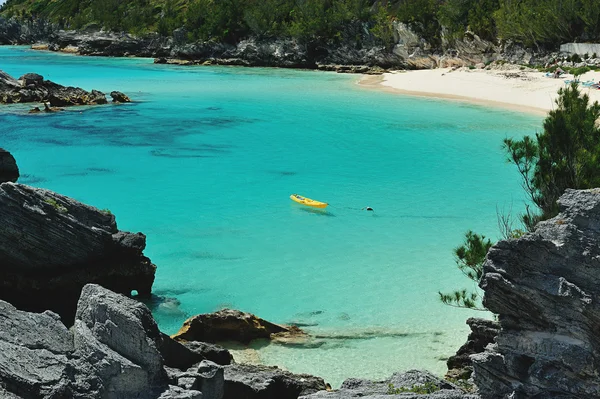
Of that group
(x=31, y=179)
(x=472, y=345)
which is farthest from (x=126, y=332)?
(x=31, y=179)

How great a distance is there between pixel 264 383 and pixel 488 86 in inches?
1967

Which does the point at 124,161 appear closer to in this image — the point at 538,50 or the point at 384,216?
the point at 384,216

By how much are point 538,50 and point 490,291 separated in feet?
215

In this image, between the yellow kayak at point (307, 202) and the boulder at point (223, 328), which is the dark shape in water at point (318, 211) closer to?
the yellow kayak at point (307, 202)

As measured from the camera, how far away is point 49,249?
44.5 ft

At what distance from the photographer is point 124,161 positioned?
34219 millimetres

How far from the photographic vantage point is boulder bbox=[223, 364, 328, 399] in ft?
29.0

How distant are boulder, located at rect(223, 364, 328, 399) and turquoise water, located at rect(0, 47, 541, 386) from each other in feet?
7.90

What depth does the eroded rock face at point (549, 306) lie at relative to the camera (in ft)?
21.2

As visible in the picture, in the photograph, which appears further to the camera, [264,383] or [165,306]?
[165,306]

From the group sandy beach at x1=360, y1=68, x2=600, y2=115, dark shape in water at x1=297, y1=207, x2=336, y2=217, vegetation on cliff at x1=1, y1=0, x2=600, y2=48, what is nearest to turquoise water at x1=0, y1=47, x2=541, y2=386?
dark shape in water at x1=297, y1=207, x2=336, y2=217

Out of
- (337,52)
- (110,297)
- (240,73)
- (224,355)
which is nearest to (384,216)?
(224,355)

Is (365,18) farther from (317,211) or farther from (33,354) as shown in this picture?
(33,354)

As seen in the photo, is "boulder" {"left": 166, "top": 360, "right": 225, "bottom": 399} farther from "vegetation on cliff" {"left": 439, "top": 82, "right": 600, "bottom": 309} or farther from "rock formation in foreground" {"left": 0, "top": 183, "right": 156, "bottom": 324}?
"rock formation in foreground" {"left": 0, "top": 183, "right": 156, "bottom": 324}
